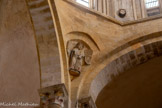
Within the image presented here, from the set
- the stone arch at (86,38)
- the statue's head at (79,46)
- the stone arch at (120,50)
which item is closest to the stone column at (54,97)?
the stone arch at (120,50)

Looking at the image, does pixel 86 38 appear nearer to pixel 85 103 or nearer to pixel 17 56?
pixel 85 103

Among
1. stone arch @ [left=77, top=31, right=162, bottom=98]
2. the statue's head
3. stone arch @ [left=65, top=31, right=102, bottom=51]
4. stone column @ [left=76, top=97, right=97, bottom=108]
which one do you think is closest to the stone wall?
stone arch @ [left=65, top=31, right=102, bottom=51]

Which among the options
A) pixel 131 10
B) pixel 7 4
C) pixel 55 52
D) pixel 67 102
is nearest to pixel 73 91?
pixel 67 102

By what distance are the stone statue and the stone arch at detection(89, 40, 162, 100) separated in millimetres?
465

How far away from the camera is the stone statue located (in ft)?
24.4

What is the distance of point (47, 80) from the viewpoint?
22.8ft

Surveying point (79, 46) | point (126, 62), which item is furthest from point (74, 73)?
point (126, 62)

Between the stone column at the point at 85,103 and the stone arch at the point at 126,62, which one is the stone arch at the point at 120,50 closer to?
the stone arch at the point at 126,62

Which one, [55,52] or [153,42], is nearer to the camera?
[55,52]

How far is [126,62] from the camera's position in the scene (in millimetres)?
8141

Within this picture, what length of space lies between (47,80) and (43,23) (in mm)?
1338

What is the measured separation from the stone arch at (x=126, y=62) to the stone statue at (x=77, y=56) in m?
0.47

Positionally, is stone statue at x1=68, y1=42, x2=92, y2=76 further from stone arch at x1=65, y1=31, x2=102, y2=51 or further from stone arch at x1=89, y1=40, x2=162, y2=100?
stone arch at x1=89, y1=40, x2=162, y2=100

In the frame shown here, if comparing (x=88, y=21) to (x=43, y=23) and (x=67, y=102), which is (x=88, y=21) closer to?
(x=43, y=23)
